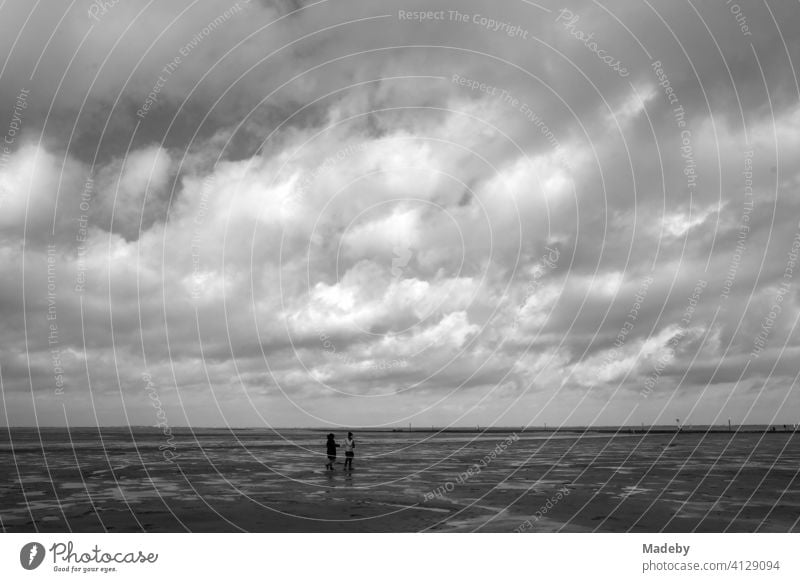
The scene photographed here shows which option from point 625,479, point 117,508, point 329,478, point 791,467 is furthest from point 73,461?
point 791,467

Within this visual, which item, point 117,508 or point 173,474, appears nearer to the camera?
point 117,508

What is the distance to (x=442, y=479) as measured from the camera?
28.0m

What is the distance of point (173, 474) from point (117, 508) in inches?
487

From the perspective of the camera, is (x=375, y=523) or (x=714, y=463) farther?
(x=714, y=463)

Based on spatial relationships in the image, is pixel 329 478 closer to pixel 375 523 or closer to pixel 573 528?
pixel 375 523

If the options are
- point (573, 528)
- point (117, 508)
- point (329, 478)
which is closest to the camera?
point (573, 528)

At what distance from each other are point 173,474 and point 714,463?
33905 millimetres

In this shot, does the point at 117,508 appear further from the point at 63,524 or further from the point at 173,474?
the point at 173,474
